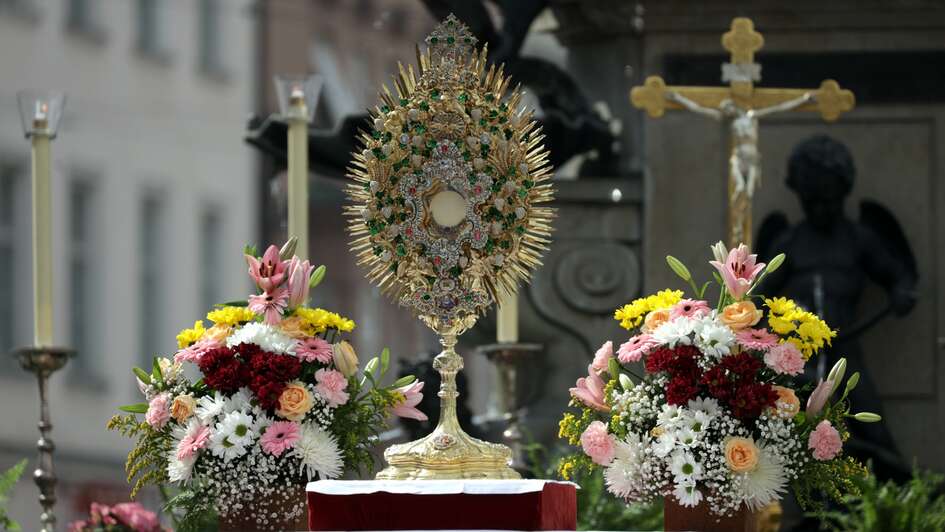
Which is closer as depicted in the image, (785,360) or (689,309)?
(785,360)

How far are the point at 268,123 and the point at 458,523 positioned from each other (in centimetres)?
504

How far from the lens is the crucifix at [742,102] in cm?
1390

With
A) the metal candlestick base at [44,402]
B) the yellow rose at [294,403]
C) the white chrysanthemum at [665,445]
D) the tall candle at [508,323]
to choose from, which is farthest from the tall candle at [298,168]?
the white chrysanthemum at [665,445]

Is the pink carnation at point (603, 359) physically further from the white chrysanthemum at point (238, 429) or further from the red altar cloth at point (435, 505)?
the white chrysanthemum at point (238, 429)

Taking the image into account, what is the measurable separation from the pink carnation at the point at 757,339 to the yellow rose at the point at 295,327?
133 cm

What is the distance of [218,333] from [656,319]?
1.35 m

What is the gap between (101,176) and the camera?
34.2 metres

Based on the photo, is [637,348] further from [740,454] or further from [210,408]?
[210,408]

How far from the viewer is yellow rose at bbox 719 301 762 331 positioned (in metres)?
10.8

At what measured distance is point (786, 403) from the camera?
1065 centimetres

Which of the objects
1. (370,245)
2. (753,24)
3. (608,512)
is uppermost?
(753,24)

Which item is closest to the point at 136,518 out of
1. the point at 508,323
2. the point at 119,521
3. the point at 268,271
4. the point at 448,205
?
the point at 119,521

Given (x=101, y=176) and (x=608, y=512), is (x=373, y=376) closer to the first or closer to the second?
(x=608, y=512)

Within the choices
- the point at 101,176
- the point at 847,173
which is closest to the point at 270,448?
the point at 847,173
